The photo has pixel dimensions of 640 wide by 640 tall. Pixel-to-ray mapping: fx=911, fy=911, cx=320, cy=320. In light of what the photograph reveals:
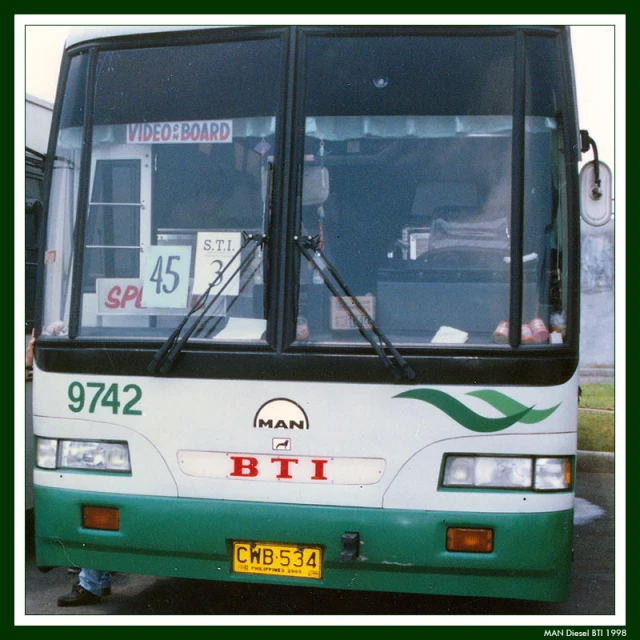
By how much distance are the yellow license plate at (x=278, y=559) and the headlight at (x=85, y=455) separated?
649mm

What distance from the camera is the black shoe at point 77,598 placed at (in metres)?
4.71

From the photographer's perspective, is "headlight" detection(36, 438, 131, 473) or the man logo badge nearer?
the man logo badge

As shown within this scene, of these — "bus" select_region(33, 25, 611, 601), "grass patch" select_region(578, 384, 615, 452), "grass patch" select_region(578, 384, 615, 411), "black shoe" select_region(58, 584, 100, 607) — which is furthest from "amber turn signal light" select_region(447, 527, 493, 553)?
"grass patch" select_region(578, 384, 615, 411)

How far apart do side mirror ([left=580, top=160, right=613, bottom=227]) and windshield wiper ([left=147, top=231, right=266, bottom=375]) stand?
154cm

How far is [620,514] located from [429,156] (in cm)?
189

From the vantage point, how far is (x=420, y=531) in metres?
3.87

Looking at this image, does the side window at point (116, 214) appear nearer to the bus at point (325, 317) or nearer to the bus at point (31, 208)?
the bus at point (325, 317)

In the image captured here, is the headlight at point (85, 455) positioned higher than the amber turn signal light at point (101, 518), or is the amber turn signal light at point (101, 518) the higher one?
the headlight at point (85, 455)

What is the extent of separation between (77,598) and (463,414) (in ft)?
7.58

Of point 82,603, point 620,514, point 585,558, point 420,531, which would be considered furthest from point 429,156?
point 585,558

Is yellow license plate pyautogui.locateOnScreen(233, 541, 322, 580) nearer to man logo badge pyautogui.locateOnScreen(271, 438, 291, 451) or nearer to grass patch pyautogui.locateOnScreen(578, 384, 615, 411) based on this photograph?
man logo badge pyautogui.locateOnScreen(271, 438, 291, 451)

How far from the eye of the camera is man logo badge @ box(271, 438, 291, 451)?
13.0ft

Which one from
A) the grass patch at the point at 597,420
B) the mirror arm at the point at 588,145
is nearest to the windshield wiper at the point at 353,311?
the mirror arm at the point at 588,145

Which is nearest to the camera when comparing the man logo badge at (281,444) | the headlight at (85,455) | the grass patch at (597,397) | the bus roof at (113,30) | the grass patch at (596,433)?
the man logo badge at (281,444)
